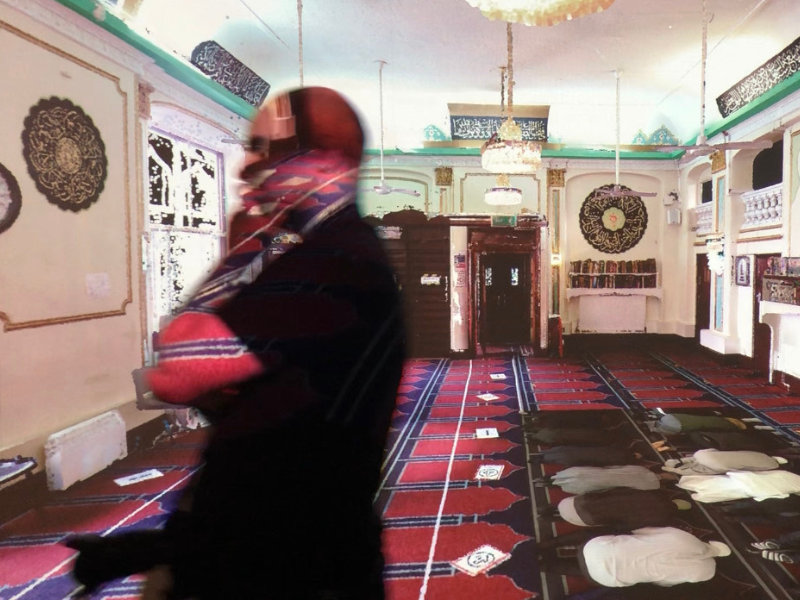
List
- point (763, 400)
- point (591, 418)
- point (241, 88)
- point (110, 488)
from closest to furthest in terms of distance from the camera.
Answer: point (110, 488), point (591, 418), point (763, 400), point (241, 88)

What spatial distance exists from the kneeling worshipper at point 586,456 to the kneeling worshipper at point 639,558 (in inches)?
41.7

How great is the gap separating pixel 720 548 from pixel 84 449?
410cm

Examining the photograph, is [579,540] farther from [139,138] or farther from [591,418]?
[139,138]

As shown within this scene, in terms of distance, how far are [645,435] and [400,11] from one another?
4.60 meters

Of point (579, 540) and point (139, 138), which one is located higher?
point (139, 138)

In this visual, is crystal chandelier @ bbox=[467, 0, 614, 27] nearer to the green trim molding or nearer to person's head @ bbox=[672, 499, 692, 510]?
the green trim molding

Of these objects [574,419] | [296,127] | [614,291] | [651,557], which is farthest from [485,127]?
[296,127]

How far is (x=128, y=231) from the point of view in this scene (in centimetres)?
459

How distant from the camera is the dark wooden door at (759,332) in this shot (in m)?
7.05

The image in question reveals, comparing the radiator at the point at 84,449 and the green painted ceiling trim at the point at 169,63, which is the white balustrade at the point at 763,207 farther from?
the radiator at the point at 84,449

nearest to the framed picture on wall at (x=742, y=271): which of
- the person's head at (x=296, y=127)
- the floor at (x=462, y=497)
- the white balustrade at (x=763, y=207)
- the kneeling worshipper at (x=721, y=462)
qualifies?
the white balustrade at (x=763, y=207)

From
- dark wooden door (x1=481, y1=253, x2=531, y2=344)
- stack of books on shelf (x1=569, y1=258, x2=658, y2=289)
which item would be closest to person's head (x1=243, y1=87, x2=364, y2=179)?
dark wooden door (x1=481, y1=253, x2=531, y2=344)

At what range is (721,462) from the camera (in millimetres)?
3889

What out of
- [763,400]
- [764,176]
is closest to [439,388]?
[763,400]
